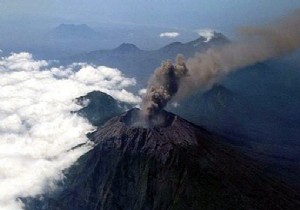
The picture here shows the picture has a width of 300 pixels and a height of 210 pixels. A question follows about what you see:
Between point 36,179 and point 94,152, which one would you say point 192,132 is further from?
point 36,179

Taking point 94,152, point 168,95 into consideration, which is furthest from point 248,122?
point 94,152

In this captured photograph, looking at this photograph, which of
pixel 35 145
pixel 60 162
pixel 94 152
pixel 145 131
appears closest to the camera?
pixel 145 131

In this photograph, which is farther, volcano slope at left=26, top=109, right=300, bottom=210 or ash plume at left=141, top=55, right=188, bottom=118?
ash plume at left=141, top=55, right=188, bottom=118

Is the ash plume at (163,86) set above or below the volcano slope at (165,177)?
above

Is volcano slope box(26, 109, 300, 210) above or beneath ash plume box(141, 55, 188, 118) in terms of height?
beneath
